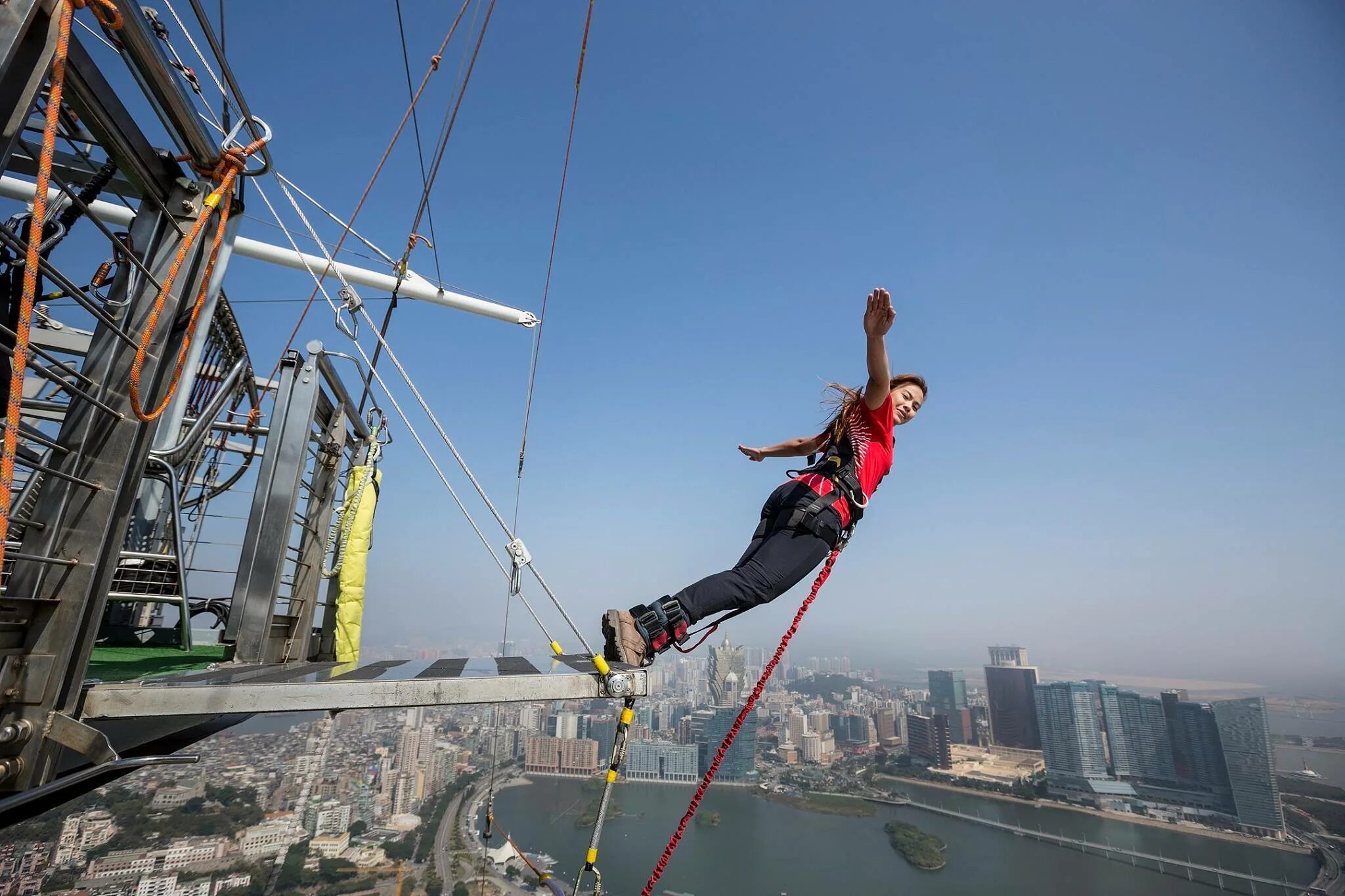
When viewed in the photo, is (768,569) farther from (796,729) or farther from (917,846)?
(796,729)

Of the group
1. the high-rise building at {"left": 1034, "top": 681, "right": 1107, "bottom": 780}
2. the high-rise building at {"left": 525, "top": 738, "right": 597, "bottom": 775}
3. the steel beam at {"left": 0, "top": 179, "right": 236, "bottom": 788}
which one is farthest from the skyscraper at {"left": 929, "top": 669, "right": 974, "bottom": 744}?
the steel beam at {"left": 0, "top": 179, "right": 236, "bottom": 788}

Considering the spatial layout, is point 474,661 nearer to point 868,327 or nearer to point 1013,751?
point 868,327

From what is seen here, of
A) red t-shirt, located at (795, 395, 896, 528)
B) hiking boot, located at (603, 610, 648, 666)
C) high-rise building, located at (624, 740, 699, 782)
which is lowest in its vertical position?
high-rise building, located at (624, 740, 699, 782)

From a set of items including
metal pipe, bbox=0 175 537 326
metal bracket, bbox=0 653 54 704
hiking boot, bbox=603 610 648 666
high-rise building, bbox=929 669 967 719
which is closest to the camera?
metal bracket, bbox=0 653 54 704

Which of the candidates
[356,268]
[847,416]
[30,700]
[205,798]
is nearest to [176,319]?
[30,700]

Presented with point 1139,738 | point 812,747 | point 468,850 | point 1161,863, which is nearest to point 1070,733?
point 1139,738

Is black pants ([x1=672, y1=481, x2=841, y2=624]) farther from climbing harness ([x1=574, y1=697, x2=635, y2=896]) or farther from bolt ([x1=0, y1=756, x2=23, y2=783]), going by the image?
bolt ([x1=0, y1=756, x2=23, y2=783])
